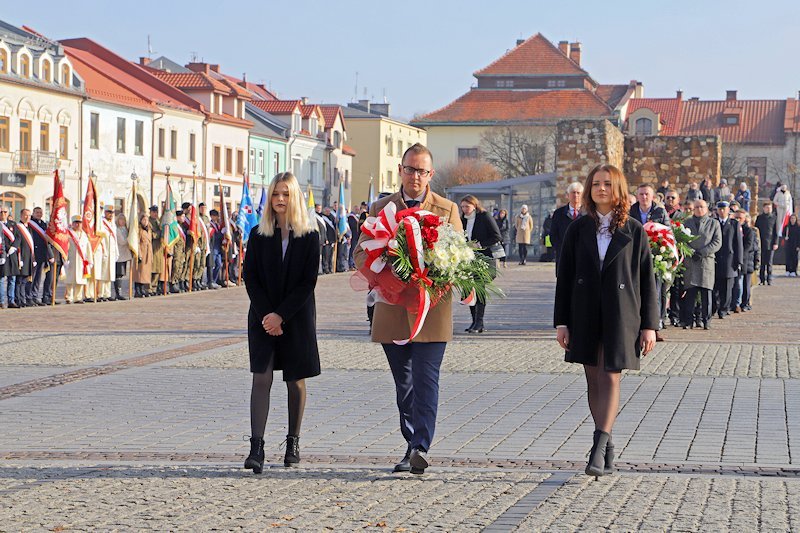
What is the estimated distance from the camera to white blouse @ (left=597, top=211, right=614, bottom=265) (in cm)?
809

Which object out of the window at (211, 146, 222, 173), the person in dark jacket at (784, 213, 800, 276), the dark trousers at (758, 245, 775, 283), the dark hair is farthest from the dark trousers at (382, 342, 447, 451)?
the window at (211, 146, 222, 173)

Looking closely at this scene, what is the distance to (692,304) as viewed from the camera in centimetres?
1980

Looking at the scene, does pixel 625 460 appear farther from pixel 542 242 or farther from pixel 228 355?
pixel 542 242

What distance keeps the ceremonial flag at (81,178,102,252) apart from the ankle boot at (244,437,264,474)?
19731mm

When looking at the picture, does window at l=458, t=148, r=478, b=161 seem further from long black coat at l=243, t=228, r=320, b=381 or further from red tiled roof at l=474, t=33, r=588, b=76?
long black coat at l=243, t=228, r=320, b=381

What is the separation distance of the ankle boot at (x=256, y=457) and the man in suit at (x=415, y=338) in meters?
0.78

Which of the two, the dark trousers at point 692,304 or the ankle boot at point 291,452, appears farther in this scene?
the dark trousers at point 692,304

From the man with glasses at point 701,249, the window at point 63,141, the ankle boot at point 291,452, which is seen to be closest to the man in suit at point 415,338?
the ankle boot at point 291,452

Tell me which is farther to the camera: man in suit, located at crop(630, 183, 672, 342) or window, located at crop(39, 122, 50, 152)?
window, located at crop(39, 122, 50, 152)

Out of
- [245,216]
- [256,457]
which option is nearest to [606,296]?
[256,457]

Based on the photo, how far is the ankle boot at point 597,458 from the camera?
7715 millimetres

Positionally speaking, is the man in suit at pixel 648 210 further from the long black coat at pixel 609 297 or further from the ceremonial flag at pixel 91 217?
the ceremonial flag at pixel 91 217

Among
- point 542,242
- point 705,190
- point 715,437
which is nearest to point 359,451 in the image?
point 715,437

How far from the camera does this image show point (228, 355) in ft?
50.4
